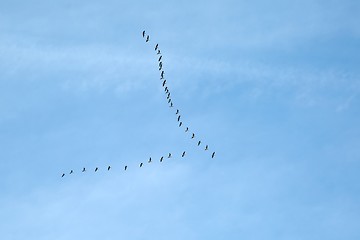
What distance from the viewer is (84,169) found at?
76.2 meters

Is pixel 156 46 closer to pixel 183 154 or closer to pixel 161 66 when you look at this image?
pixel 161 66

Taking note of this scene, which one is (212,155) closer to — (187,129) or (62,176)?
(187,129)

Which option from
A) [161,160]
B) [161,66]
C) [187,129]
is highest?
[161,66]

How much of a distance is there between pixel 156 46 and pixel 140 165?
48.4ft

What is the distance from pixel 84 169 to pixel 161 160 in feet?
35.8

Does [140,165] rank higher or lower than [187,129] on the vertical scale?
lower

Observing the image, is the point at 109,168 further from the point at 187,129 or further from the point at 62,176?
the point at 187,129

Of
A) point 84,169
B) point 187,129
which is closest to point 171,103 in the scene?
point 187,129

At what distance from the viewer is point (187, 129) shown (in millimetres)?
77688

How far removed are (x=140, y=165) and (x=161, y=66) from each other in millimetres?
12491

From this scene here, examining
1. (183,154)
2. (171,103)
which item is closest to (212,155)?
(183,154)

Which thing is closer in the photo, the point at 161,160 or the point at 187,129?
the point at 161,160

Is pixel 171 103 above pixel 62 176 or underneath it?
above

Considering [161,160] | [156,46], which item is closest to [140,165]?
[161,160]
